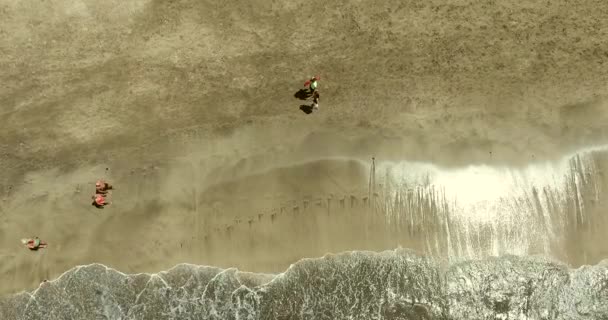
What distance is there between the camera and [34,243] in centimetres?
1772

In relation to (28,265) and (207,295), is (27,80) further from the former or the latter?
(207,295)

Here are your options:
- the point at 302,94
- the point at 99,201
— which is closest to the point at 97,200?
the point at 99,201

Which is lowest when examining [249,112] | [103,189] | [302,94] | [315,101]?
[103,189]

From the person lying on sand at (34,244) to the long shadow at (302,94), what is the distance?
9.45 meters

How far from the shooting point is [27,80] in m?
19.5

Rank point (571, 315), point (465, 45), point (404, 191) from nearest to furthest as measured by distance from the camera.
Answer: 1. point (571, 315)
2. point (404, 191)
3. point (465, 45)

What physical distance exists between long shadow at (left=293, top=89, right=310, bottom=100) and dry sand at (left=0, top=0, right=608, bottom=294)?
23 cm

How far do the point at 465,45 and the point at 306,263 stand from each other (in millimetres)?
9175

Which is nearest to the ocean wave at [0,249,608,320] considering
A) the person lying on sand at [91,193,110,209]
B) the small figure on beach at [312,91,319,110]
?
the person lying on sand at [91,193,110,209]

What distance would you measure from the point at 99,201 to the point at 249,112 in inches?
222

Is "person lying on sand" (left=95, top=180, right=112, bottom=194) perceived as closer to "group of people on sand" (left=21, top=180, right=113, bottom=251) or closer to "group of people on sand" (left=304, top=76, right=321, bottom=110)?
"group of people on sand" (left=21, top=180, right=113, bottom=251)

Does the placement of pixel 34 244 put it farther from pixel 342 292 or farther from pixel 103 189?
pixel 342 292

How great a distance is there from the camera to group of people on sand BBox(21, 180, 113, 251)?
17.7 m

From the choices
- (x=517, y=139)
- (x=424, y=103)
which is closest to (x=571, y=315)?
(x=517, y=139)
